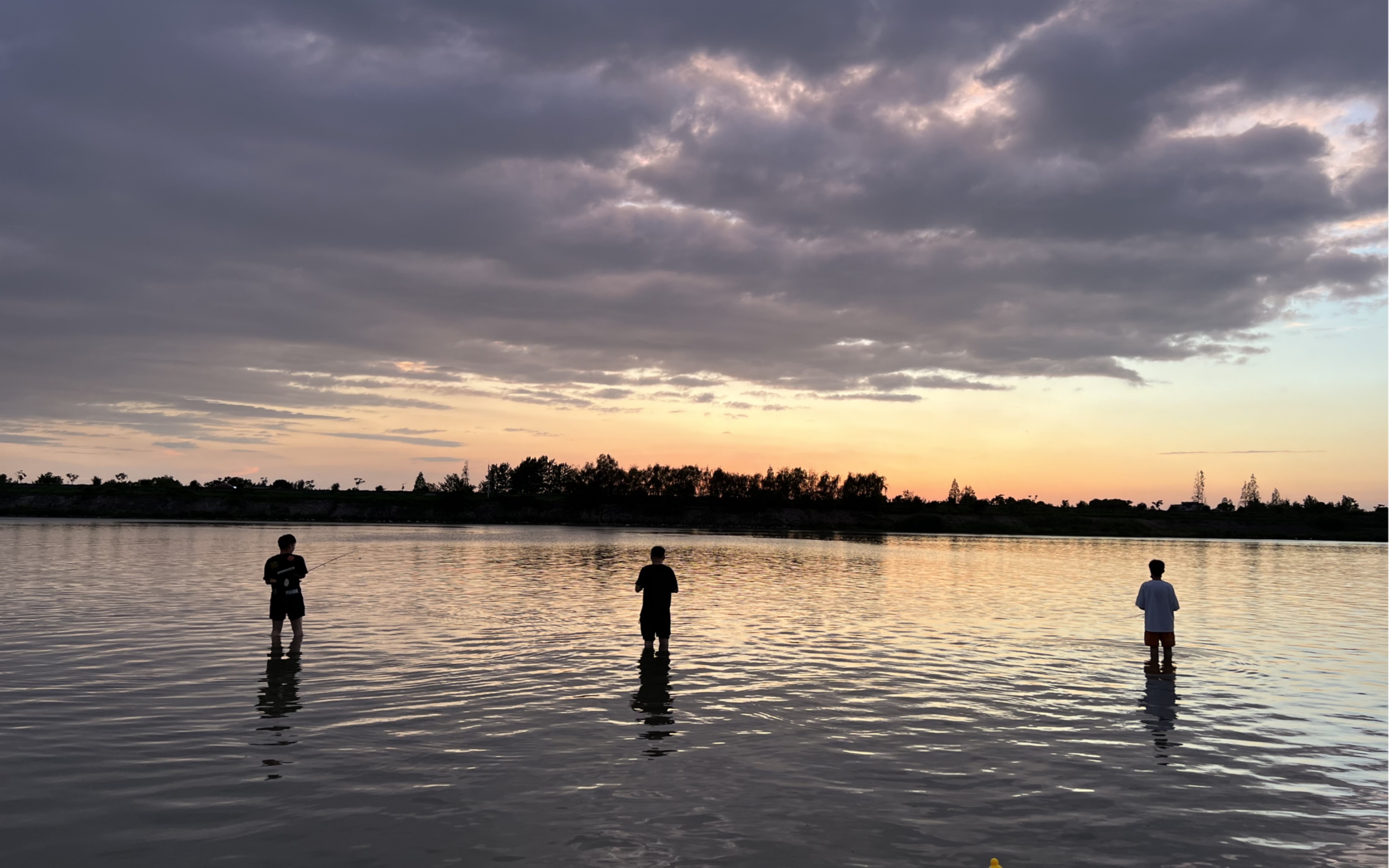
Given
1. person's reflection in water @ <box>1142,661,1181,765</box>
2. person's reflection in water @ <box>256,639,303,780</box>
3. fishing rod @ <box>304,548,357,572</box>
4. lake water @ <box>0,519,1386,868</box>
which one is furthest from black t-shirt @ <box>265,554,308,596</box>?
person's reflection in water @ <box>1142,661,1181,765</box>

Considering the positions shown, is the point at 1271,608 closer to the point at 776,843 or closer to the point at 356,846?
the point at 776,843

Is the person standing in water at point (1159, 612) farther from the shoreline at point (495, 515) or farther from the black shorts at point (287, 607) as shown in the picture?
the shoreline at point (495, 515)

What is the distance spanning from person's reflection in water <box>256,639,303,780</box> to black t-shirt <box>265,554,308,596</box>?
110cm

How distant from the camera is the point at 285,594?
18.6 m

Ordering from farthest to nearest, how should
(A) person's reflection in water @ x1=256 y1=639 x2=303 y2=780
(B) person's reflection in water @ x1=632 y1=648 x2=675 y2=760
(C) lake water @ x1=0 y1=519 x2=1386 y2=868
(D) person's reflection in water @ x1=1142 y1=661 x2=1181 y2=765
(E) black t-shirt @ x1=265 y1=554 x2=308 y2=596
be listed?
1. (E) black t-shirt @ x1=265 y1=554 x2=308 y2=596
2. (D) person's reflection in water @ x1=1142 y1=661 x2=1181 y2=765
3. (B) person's reflection in water @ x1=632 y1=648 x2=675 y2=760
4. (A) person's reflection in water @ x1=256 y1=639 x2=303 y2=780
5. (C) lake water @ x1=0 y1=519 x2=1386 y2=868

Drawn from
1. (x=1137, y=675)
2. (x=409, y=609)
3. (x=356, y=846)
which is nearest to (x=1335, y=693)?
(x=1137, y=675)

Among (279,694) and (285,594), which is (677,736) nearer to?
(279,694)

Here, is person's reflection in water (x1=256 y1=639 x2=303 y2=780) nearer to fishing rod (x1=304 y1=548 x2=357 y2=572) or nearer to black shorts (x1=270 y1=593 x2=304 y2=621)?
black shorts (x1=270 y1=593 x2=304 y2=621)

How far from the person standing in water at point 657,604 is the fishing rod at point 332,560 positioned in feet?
66.0

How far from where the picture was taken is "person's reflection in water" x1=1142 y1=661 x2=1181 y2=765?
12.3 m

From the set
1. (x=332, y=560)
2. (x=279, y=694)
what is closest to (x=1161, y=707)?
(x=279, y=694)

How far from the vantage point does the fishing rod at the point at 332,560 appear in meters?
41.2

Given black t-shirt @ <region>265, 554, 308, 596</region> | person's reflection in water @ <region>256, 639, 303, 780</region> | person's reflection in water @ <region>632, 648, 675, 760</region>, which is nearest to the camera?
person's reflection in water @ <region>256, 639, 303, 780</region>

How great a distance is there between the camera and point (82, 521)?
11194 cm
